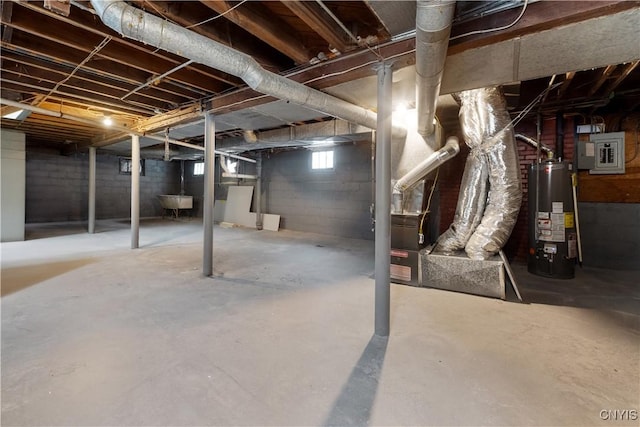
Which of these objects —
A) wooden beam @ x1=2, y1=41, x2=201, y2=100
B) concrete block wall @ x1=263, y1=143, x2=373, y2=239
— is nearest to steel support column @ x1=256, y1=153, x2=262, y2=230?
concrete block wall @ x1=263, y1=143, x2=373, y2=239

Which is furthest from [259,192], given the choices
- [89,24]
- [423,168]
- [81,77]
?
[89,24]

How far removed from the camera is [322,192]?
22.0 ft

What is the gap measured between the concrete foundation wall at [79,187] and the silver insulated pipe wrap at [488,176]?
9.67m

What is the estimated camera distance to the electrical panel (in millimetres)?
3621

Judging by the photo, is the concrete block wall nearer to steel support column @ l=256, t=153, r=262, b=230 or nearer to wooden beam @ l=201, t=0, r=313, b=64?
steel support column @ l=256, t=153, r=262, b=230

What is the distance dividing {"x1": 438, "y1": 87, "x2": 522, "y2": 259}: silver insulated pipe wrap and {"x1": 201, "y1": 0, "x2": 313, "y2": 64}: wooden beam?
1805mm

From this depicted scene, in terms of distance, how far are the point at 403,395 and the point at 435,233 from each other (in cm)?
291

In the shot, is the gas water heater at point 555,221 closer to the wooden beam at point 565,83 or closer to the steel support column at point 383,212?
the wooden beam at point 565,83

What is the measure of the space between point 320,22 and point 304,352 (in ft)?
6.69

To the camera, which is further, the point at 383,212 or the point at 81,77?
the point at 81,77

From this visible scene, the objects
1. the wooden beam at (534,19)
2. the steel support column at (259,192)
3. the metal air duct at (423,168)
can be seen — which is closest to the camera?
the wooden beam at (534,19)

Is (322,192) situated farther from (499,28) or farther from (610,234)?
(499,28)

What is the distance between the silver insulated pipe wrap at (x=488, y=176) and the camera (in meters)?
2.82

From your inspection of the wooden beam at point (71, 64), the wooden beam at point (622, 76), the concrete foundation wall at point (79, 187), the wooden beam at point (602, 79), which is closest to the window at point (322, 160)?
the wooden beam at point (71, 64)
